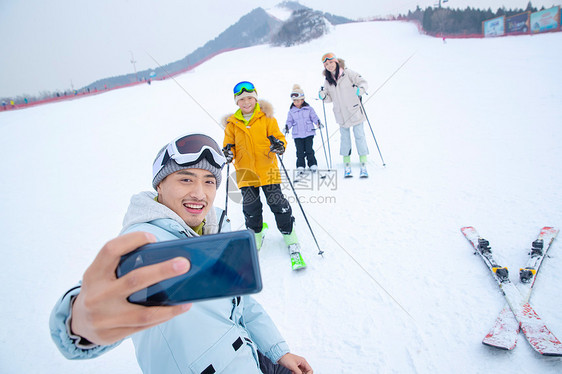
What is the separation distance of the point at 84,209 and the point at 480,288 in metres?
7.16

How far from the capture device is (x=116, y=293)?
595mm

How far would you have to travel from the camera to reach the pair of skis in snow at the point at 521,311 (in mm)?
2004

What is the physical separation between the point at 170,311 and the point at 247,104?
316 cm

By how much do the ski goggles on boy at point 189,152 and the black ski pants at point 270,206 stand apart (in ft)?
6.14

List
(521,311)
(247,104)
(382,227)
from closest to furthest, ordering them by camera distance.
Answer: (521,311)
(247,104)
(382,227)

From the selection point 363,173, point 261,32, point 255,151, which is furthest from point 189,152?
point 261,32

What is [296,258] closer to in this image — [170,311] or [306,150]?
[170,311]

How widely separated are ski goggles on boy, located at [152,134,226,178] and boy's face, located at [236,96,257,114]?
1.88 metres

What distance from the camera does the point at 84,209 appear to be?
5.81 m

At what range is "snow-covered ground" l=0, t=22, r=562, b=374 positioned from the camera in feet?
7.83

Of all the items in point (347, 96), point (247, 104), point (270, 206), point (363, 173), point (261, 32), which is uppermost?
point (261, 32)

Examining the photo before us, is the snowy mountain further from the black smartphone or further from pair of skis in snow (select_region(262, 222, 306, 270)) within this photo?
the black smartphone

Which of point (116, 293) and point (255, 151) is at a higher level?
point (116, 293)

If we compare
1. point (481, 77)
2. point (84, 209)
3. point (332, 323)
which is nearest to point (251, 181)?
point (332, 323)
